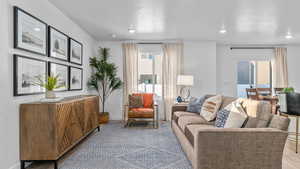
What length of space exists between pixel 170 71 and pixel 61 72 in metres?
3.32

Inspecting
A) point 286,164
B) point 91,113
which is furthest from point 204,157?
point 91,113

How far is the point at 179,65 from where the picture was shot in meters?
6.19

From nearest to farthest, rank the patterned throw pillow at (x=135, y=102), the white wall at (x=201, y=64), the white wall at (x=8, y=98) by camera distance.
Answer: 1. the white wall at (x=8, y=98)
2. the patterned throw pillow at (x=135, y=102)
3. the white wall at (x=201, y=64)

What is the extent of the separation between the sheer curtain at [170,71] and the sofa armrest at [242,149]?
4036 millimetres

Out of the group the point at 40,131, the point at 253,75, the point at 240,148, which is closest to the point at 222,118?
the point at 240,148

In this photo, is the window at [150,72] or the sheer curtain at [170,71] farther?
the window at [150,72]

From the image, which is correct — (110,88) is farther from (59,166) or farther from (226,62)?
(226,62)

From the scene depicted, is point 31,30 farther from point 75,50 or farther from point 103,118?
point 103,118

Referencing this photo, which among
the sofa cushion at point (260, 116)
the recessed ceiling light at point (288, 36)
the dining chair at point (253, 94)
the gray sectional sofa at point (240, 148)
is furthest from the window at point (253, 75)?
the gray sectional sofa at point (240, 148)

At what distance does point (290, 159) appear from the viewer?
9.70ft

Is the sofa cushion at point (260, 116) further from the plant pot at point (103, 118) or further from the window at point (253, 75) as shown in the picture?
the window at point (253, 75)

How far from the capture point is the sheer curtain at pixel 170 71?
616 centimetres

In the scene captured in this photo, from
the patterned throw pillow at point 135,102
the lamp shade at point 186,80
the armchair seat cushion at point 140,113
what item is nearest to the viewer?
the armchair seat cushion at point 140,113

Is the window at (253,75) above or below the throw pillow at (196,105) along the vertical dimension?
above
